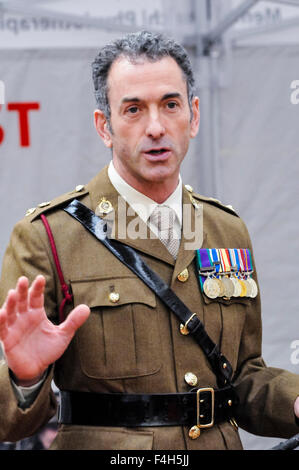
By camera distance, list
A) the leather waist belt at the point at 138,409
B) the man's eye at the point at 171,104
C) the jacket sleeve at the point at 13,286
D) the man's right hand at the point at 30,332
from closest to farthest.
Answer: the man's right hand at the point at 30,332
the jacket sleeve at the point at 13,286
the leather waist belt at the point at 138,409
the man's eye at the point at 171,104

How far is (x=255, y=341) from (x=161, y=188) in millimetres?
680

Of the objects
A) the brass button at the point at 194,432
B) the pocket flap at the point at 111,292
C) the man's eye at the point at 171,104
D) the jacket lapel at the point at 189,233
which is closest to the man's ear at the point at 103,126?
the man's eye at the point at 171,104

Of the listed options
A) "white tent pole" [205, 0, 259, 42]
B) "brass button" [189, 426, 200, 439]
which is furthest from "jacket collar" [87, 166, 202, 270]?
"white tent pole" [205, 0, 259, 42]

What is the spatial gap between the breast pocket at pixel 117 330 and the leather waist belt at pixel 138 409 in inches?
3.0

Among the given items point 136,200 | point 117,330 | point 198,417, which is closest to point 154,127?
point 136,200

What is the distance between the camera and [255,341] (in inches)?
96.0

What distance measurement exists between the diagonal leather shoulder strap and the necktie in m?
0.14

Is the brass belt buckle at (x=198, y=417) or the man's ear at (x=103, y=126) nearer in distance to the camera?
the brass belt buckle at (x=198, y=417)

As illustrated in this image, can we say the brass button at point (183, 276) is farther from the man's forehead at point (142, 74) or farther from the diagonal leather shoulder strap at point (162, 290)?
the man's forehead at point (142, 74)

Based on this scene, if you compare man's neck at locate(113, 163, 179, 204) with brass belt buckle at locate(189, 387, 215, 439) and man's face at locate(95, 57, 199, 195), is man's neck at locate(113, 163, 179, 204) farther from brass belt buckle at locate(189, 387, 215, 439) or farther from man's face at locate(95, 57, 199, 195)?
brass belt buckle at locate(189, 387, 215, 439)

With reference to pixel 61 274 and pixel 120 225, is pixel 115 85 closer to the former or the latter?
pixel 120 225

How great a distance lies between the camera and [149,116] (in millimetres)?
2109

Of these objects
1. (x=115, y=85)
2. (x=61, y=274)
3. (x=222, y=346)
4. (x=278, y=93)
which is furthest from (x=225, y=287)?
(x=278, y=93)

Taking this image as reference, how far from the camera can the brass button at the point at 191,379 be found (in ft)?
6.92
